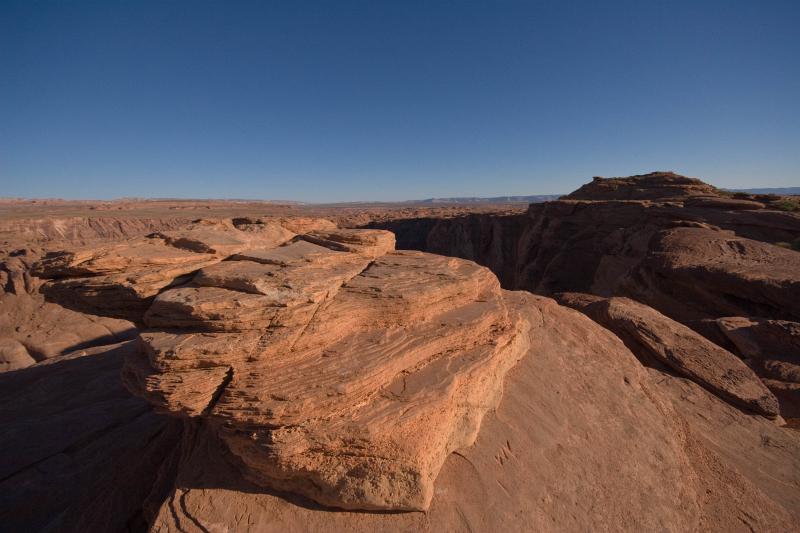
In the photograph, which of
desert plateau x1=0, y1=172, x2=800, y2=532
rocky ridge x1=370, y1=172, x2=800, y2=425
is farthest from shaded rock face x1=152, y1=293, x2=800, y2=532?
rocky ridge x1=370, y1=172, x2=800, y2=425

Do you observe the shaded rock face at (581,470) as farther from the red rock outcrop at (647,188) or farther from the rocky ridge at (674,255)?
the red rock outcrop at (647,188)

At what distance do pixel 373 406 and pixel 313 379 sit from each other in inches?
36.1

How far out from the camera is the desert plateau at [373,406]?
180 inches

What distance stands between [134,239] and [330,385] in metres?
4.47

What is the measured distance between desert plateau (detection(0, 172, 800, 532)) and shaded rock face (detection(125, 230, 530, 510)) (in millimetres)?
29

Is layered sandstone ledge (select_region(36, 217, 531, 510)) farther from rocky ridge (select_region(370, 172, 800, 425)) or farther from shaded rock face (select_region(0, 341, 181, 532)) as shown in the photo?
rocky ridge (select_region(370, 172, 800, 425))

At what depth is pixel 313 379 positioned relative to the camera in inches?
182

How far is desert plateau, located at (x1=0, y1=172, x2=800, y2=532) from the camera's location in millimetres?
4582

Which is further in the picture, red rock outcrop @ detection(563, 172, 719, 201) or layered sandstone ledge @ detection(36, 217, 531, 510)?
red rock outcrop @ detection(563, 172, 719, 201)

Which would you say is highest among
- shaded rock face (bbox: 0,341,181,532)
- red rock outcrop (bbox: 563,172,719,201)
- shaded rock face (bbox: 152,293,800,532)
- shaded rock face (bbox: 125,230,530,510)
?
red rock outcrop (bbox: 563,172,719,201)

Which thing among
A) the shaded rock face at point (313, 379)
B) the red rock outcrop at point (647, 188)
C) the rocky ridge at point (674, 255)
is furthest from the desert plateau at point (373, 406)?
the red rock outcrop at point (647, 188)

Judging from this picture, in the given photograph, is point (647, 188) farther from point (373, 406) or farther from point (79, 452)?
point (79, 452)

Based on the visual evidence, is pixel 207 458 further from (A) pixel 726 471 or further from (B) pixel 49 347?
(B) pixel 49 347

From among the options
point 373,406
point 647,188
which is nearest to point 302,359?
point 373,406
